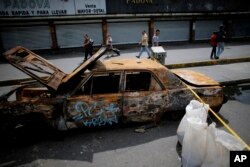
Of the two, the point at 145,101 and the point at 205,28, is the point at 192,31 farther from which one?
the point at 145,101

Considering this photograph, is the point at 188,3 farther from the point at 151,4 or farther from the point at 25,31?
the point at 25,31

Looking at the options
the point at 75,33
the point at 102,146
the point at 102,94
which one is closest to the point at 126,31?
the point at 75,33

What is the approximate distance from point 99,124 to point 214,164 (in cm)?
248

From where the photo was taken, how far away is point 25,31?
48.9ft

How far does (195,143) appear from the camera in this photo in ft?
10.9

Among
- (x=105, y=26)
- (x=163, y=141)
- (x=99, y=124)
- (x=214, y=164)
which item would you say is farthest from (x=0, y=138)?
(x=105, y=26)

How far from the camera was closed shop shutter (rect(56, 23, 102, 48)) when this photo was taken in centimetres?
1569

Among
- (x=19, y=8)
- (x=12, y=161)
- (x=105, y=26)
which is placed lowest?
(x=12, y=161)

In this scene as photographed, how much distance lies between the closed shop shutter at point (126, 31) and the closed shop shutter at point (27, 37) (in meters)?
4.85

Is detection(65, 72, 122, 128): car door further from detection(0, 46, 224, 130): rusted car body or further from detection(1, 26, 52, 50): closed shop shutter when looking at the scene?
detection(1, 26, 52, 50): closed shop shutter

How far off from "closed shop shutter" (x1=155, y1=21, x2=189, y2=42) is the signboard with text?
17.6 feet

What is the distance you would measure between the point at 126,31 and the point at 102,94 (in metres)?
13.3

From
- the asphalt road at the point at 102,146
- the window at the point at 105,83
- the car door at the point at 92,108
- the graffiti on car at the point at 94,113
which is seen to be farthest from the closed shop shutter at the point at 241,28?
the graffiti on car at the point at 94,113

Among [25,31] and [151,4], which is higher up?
[151,4]
